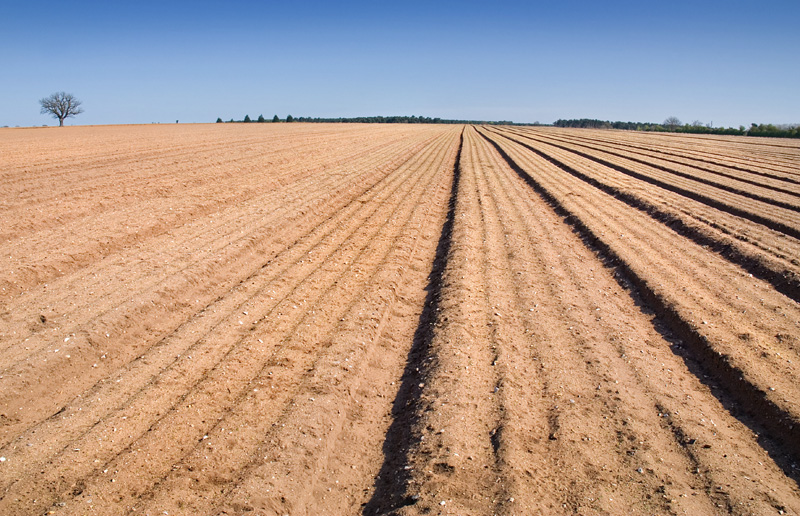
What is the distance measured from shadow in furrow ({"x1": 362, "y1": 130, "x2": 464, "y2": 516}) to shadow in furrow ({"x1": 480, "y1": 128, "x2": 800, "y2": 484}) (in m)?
3.11

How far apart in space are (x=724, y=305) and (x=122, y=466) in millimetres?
7815

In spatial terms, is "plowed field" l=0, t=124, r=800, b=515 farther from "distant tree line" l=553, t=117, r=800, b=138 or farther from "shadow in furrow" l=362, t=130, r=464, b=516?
"distant tree line" l=553, t=117, r=800, b=138

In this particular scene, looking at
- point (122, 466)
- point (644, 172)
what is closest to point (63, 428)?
point (122, 466)

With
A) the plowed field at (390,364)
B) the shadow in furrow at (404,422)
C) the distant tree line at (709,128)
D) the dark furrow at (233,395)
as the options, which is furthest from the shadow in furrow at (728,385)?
the distant tree line at (709,128)

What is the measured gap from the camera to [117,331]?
19.7 feet

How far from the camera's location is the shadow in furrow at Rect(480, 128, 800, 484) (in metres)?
4.35

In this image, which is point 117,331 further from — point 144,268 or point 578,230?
point 578,230

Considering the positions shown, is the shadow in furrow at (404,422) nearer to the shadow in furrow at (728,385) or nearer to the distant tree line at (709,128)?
the shadow in furrow at (728,385)

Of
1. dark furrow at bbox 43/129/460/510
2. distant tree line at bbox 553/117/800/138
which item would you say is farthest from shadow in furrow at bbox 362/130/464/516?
distant tree line at bbox 553/117/800/138

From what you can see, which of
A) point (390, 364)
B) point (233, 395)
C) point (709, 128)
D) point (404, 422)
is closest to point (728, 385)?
point (404, 422)

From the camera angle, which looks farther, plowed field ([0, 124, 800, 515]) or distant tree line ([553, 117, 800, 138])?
distant tree line ([553, 117, 800, 138])

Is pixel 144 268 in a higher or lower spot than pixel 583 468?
higher

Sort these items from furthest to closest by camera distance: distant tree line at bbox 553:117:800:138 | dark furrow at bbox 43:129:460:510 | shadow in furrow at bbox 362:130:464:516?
distant tree line at bbox 553:117:800:138 → dark furrow at bbox 43:129:460:510 → shadow in furrow at bbox 362:130:464:516

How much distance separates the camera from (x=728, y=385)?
209 inches
